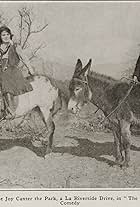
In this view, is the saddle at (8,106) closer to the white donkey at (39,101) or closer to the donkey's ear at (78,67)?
the white donkey at (39,101)

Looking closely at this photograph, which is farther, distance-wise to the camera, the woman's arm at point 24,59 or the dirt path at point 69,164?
the woman's arm at point 24,59

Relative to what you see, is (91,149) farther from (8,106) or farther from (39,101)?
(8,106)

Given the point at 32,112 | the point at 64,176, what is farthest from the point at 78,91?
the point at 64,176

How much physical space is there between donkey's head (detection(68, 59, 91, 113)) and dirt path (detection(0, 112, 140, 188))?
0.18 m

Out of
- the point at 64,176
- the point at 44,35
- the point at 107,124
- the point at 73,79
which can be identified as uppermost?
the point at 44,35

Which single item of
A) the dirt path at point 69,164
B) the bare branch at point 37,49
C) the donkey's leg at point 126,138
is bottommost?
the dirt path at point 69,164

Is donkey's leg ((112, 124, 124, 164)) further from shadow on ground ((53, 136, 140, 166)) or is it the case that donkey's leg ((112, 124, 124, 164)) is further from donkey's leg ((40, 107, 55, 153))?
donkey's leg ((40, 107, 55, 153))

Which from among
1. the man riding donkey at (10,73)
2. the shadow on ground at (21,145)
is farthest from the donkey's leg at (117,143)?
the man riding donkey at (10,73)

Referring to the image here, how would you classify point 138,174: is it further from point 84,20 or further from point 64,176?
point 84,20

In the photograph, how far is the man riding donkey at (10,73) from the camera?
5.65 metres

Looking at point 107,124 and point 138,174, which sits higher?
point 107,124

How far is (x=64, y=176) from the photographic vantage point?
5590mm

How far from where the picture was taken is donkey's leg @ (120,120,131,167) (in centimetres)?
564

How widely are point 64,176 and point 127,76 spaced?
1.18 metres
